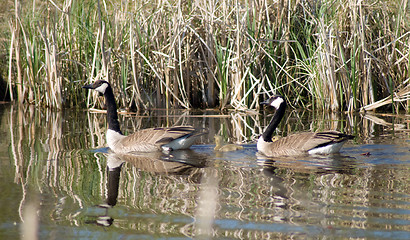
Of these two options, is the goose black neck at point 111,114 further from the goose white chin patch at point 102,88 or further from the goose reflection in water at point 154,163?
the goose reflection in water at point 154,163

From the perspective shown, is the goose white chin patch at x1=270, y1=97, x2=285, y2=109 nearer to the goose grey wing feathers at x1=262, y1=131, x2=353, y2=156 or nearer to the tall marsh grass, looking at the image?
the goose grey wing feathers at x1=262, y1=131, x2=353, y2=156

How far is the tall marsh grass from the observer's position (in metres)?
11.9

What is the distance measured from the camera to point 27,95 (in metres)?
14.6

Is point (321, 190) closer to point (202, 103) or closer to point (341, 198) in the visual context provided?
point (341, 198)

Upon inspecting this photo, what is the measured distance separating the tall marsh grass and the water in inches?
102

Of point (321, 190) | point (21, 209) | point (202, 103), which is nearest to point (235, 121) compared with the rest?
point (202, 103)

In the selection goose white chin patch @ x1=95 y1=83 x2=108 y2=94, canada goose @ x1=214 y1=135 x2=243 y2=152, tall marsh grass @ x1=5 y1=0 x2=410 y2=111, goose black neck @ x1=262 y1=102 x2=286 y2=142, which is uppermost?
tall marsh grass @ x1=5 y1=0 x2=410 y2=111

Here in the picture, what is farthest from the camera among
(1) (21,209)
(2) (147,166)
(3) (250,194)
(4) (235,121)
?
(4) (235,121)

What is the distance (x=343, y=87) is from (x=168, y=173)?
661cm

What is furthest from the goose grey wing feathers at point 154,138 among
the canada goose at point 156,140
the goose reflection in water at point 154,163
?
the goose reflection in water at point 154,163

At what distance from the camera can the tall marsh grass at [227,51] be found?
11.9 meters

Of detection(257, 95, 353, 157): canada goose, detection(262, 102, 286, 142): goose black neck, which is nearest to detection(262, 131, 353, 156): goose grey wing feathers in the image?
detection(257, 95, 353, 157): canada goose

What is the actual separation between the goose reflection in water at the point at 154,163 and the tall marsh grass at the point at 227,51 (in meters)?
4.37

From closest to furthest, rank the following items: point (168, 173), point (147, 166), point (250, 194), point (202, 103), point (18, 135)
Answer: point (250, 194), point (168, 173), point (147, 166), point (18, 135), point (202, 103)
